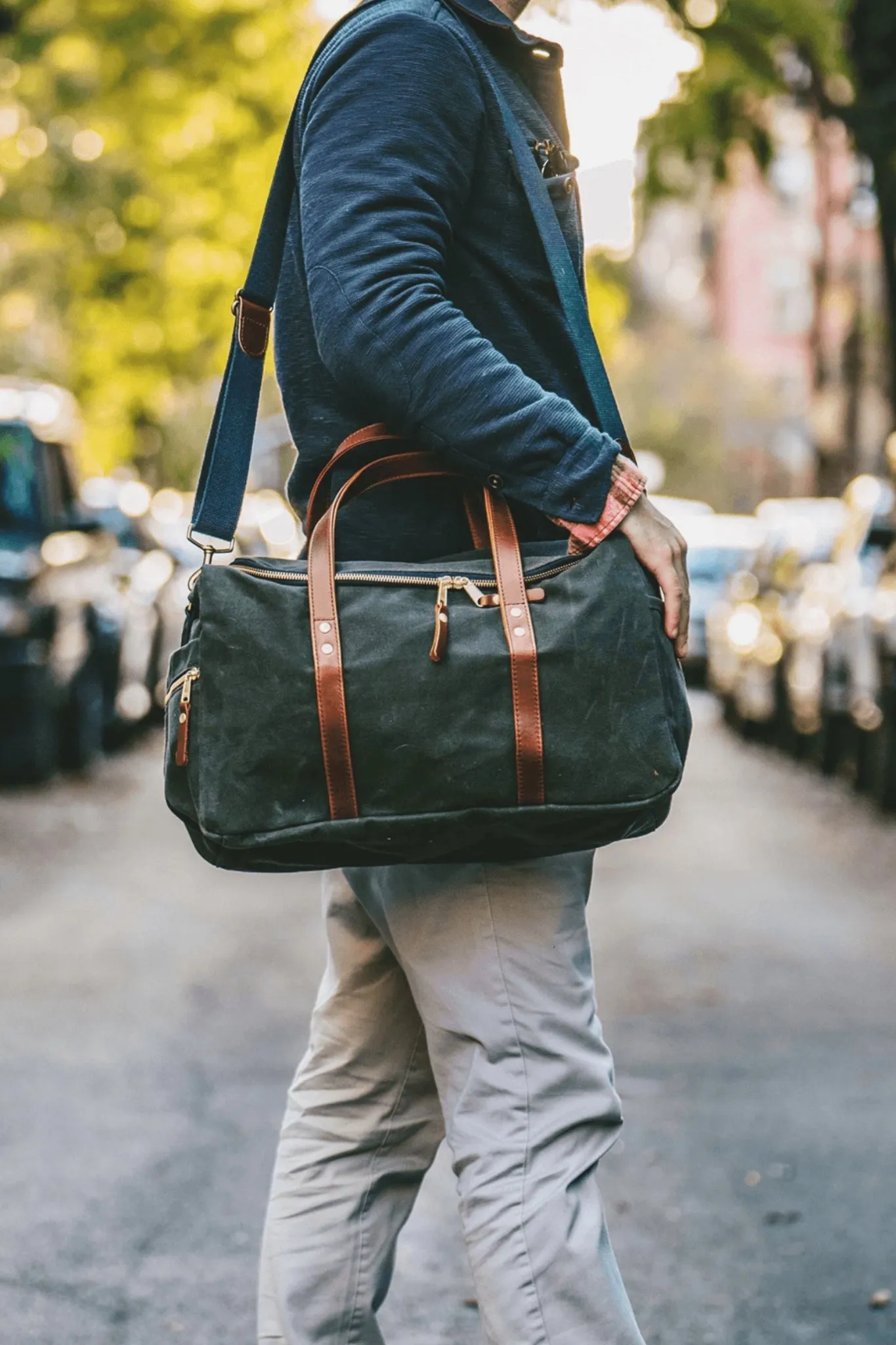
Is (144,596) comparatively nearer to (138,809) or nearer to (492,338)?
(138,809)

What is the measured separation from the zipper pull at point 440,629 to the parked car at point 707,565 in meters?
15.5

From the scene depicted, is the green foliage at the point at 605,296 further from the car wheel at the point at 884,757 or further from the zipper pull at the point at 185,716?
the zipper pull at the point at 185,716

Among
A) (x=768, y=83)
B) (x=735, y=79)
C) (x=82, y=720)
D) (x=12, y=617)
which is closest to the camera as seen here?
(x=768, y=83)

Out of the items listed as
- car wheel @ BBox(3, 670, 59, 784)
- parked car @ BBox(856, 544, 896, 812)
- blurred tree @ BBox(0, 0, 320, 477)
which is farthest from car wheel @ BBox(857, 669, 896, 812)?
blurred tree @ BBox(0, 0, 320, 477)

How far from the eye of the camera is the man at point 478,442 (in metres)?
2.27

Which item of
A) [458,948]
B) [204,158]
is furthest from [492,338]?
[204,158]

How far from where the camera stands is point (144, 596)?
14.7m

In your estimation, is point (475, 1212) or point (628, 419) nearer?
point (475, 1212)

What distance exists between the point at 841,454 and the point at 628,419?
26473 mm

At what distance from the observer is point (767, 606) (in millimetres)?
14906

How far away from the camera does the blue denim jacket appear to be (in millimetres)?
2260

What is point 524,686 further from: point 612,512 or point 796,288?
point 796,288

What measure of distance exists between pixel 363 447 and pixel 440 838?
0.51 metres

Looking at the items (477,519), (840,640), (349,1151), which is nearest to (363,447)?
(477,519)
